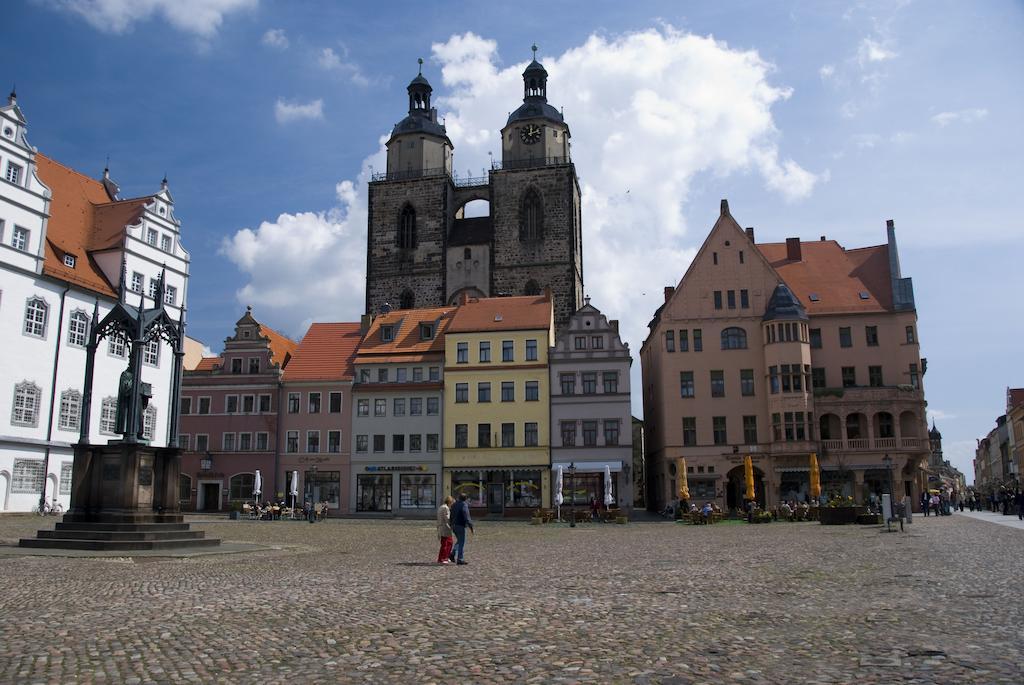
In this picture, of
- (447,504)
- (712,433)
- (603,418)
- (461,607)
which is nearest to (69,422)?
(603,418)

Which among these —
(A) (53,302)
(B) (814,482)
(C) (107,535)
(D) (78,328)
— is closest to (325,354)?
(D) (78,328)

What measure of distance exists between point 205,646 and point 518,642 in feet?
10.4

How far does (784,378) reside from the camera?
5275 cm

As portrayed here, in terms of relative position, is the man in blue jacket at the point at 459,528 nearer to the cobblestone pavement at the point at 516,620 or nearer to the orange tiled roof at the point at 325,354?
the cobblestone pavement at the point at 516,620

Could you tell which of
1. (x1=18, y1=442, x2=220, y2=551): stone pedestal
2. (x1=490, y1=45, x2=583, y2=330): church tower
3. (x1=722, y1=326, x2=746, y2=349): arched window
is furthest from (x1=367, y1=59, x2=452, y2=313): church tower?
(x1=18, y1=442, x2=220, y2=551): stone pedestal

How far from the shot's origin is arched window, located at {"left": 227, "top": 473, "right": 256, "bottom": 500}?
56.7m

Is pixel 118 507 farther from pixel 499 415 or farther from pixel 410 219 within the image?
pixel 410 219

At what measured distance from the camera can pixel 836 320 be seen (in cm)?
5622

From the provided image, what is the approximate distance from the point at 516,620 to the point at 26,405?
41.1 m

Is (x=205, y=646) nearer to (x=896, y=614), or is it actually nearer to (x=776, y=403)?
(x=896, y=614)

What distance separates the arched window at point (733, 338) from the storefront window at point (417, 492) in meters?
21.0

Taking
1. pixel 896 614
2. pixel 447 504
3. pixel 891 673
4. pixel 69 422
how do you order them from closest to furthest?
1. pixel 891 673
2. pixel 896 614
3. pixel 447 504
4. pixel 69 422

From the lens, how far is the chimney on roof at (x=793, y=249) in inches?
2418

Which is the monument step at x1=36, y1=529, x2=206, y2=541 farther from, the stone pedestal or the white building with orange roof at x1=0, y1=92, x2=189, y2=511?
the white building with orange roof at x1=0, y1=92, x2=189, y2=511
